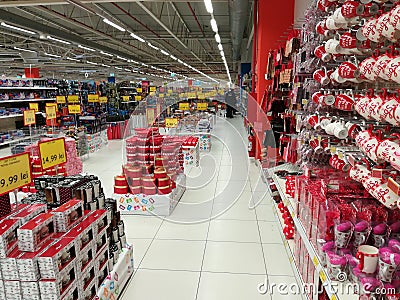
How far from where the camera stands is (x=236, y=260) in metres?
3.55

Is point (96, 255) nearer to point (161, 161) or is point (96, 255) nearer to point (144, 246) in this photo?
point (144, 246)

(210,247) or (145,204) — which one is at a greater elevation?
(145,204)

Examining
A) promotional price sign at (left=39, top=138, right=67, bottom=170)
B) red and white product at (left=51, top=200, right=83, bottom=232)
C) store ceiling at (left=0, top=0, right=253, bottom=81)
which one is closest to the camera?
red and white product at (left=51, top=200, right=83, bottom=232)

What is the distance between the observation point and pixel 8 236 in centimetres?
202

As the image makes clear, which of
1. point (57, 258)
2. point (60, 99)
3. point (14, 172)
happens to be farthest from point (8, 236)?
point (60, 99)

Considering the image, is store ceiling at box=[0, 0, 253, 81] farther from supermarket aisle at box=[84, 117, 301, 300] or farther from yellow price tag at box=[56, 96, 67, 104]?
supermarket aisle at box=[84, 117, 301, 300]

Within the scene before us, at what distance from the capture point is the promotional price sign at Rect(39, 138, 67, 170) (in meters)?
3.45

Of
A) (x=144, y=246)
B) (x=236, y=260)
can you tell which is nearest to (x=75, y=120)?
(x=144, y=246)

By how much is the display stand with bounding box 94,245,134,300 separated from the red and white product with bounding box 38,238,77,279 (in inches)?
20.7

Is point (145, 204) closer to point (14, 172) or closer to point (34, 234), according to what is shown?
point (14, 172)

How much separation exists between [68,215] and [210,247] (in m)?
1.96

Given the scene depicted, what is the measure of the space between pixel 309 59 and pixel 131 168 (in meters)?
2.92

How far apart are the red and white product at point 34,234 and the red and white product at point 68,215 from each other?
0.09 metres

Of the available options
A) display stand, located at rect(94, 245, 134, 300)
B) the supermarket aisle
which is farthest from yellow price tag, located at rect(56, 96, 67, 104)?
display stand, located at rect(94, 245, 134, 300)
